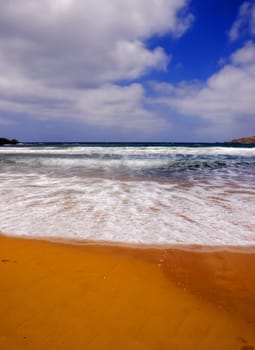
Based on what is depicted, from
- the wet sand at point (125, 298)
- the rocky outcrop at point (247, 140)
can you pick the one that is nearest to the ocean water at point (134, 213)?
the wet sand at point (125, 298)

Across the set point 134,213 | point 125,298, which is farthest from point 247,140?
point 125,298

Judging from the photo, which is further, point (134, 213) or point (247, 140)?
point (247, 140)

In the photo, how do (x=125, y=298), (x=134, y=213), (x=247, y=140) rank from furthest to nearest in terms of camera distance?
1. (x=247, y=140)
2. (x=134, y=213)
3. (x=125, y=298)

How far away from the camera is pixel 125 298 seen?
200 cm

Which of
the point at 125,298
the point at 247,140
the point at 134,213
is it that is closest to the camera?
the point at 125,298

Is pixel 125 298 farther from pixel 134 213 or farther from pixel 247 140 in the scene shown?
pixel 247 140

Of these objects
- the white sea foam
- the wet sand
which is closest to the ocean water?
the white sea foam

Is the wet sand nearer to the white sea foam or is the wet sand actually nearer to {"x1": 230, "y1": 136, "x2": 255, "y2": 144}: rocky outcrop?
the white sea foam

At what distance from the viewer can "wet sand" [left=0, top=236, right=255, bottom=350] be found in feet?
5.28

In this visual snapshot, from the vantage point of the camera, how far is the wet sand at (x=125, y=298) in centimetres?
161

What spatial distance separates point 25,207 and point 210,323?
3.70m

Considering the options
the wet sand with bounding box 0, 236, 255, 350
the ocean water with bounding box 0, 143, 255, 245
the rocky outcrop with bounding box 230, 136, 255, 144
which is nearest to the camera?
the wet sand with bounding box 0, 236, 255, 350

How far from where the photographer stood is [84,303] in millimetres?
1923

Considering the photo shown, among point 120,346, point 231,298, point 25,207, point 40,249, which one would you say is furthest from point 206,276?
point 25,207
